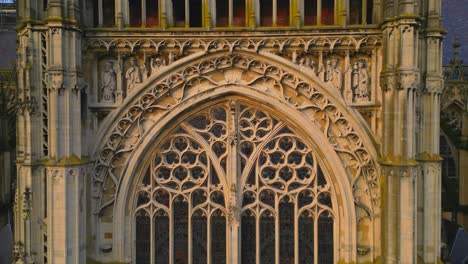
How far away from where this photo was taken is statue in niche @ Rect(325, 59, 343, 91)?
13766mm

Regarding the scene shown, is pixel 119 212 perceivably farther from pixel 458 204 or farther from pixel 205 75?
pixel 458 204

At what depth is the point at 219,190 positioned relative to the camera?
14305 millimetres

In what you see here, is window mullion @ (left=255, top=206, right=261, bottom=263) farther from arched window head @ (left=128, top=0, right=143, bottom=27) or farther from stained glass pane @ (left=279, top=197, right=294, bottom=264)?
arched window head @ (left=128, top=0, right=143, bottom=27)

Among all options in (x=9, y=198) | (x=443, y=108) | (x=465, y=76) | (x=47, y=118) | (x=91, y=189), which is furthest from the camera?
(x=465, y=76)

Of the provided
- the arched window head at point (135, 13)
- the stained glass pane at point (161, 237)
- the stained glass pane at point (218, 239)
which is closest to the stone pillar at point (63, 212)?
the stained glass pane at point (161, 237)

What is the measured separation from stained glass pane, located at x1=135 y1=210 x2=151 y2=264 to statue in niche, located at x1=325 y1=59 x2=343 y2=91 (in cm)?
584

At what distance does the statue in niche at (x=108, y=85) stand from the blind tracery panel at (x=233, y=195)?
1.75m

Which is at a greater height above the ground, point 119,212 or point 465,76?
point 465,76

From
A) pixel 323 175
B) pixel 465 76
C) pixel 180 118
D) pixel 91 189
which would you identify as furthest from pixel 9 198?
pixel 465 76

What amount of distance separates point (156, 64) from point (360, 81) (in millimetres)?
5099

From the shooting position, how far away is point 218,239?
14.4 metres

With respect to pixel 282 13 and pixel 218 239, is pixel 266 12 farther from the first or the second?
pixel 218 239

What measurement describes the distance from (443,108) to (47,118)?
14.6 meters

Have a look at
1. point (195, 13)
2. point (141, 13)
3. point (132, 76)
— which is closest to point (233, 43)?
point (195, 13)
